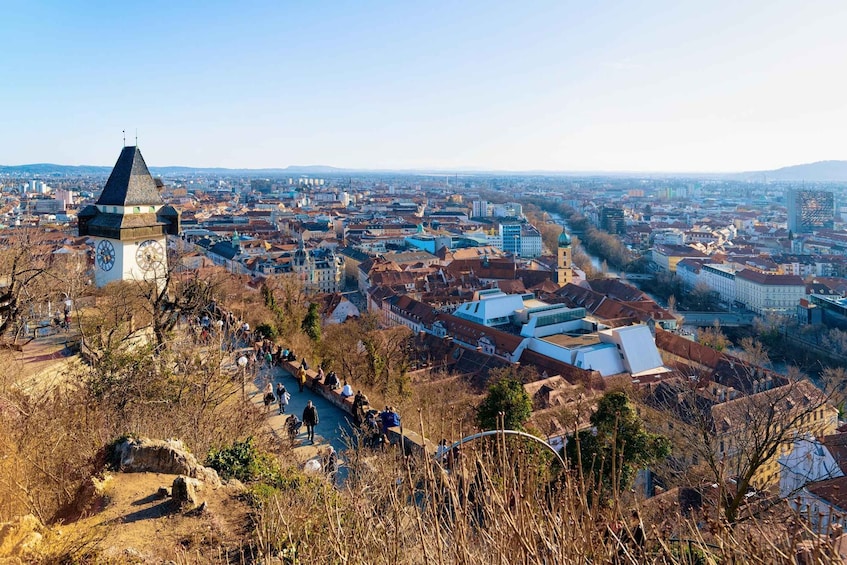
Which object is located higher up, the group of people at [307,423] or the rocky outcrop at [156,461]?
the rocky outcrop at [156,461]

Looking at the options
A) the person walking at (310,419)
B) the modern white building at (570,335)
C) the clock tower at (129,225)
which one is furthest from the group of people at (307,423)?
the modern white building at (570,335)

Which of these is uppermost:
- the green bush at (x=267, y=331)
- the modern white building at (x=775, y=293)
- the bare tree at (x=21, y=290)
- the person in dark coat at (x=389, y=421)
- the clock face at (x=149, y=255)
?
the clock face at (x=149, y=255)

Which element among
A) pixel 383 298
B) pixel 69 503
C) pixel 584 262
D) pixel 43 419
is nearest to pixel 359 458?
pixel 69 503

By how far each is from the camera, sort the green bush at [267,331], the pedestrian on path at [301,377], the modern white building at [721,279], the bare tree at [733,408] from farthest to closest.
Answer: the modern white building at [721,279]
the green bush at [267,331]
the bare tree at [733,408]
the pedestrian on path at [301,377]

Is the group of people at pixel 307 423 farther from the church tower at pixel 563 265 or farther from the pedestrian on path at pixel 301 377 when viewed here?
the church tower at pixel 563 265

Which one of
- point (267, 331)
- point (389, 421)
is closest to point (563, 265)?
point (267, 331)

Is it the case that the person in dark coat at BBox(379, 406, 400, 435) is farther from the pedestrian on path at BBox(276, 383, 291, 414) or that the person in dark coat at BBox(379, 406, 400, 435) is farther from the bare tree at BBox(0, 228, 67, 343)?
the bare tree at BBox(0, 228, 67, 343)

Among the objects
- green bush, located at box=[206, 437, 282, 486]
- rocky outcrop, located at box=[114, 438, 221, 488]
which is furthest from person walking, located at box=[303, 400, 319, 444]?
rocky outcrop, located at box=[114, 438, 221, 488]
